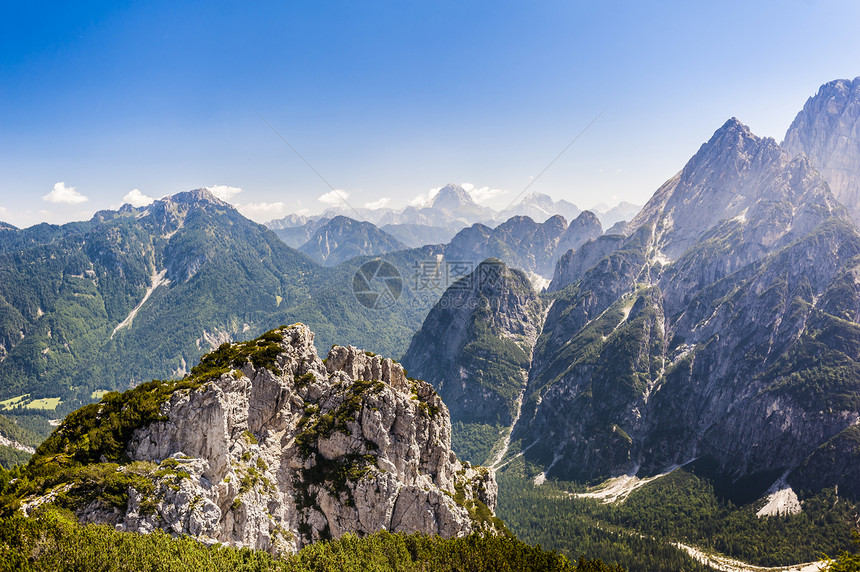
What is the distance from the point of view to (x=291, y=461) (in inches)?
3273

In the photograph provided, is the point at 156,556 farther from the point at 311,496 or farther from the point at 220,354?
the point at 220,354

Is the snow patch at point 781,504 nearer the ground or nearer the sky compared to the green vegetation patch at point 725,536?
nearer the sky

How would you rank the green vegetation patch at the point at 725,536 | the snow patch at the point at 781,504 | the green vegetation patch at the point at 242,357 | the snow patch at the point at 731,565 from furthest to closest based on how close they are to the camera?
the snow patch at the point at 781,504
the green vegetation patch at the point at 725,536
the snow patch at the point at 731,565
the green vegetation patch at the point at 242,357

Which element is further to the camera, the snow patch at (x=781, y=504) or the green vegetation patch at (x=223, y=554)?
the snow patch at (x=781, y=504)

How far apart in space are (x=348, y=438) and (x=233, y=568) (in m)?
34.6

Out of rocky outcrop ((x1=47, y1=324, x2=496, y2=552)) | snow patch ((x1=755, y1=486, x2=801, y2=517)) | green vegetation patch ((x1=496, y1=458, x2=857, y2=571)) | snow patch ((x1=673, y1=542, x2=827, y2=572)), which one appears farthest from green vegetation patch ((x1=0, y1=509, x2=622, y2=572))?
snow patch ((x1=755, y1=486, x2=801, y2=517))

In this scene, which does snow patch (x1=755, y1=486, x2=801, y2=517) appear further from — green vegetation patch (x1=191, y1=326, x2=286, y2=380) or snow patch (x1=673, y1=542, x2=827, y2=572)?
green vegetation patch (x1=191, y1=326, x2=286, y2=380)

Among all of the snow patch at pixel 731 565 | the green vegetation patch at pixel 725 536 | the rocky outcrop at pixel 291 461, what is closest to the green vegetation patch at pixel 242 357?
the rocky outcrop at pixel 291 461

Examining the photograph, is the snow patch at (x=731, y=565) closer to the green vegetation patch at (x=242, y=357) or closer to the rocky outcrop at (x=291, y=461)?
the rocky outcrop at (x=291, y=461)

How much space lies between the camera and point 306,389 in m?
95.7

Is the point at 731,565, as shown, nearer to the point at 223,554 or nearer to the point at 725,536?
the point at 725,536

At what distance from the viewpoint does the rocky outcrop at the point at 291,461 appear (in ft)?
203

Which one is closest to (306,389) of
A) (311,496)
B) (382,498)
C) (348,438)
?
(348,438)

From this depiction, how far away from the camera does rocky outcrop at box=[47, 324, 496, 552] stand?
61.8 m
